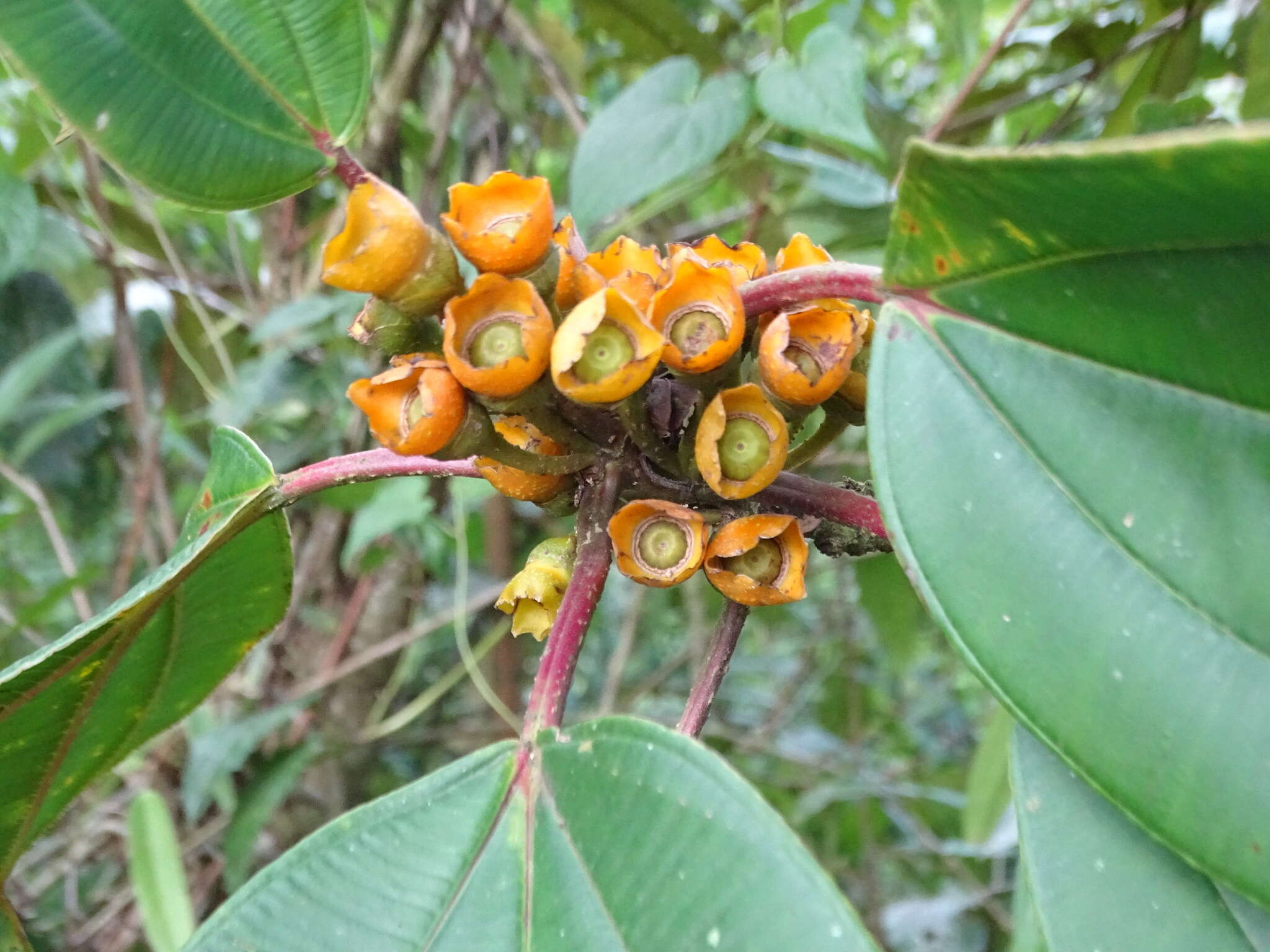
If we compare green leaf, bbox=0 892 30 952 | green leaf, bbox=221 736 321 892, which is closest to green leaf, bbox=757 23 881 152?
green leaf, bbox=0 892 30 952

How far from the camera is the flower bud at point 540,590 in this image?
0.50m

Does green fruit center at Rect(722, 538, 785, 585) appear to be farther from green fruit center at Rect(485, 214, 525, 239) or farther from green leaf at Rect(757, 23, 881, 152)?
green leaf at Rect(757, 23, 881, 152)

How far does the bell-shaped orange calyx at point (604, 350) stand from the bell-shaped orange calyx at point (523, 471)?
0.27 ft

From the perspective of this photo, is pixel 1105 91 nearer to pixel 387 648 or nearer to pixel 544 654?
pixel 387 648

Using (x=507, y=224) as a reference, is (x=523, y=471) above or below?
below

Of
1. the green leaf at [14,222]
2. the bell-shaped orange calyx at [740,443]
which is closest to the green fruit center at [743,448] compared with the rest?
the bell-shaped orange calyx at [740,443]

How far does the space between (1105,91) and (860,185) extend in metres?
0.76

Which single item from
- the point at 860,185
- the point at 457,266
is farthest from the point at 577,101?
the point at 457,266

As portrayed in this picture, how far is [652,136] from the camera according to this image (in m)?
0.97

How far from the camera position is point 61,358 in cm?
170

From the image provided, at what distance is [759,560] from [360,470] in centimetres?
23

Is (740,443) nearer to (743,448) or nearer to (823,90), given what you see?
(743,448)

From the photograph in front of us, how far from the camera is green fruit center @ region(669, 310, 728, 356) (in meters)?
0.44

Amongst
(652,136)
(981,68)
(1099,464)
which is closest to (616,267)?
(1099,464)
